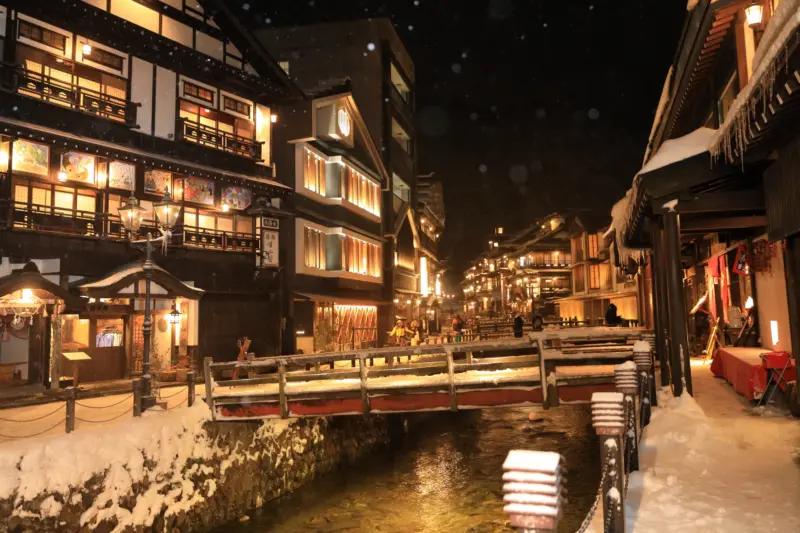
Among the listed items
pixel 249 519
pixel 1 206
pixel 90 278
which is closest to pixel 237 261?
pixel 90 278

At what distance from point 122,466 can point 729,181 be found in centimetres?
1367

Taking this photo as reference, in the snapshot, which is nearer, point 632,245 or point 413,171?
point 632,245

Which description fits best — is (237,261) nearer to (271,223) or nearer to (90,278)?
(271,223)

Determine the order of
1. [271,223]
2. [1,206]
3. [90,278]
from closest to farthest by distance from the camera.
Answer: [1,206] → [90,278] → [271,223]

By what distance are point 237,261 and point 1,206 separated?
377 inches

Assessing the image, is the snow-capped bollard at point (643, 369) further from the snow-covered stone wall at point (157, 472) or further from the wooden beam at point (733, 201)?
the snow-covered stone wall at point (157, 472)

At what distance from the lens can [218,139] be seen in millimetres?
25672

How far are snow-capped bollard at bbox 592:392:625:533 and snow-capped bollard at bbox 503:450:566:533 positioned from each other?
6.77ft

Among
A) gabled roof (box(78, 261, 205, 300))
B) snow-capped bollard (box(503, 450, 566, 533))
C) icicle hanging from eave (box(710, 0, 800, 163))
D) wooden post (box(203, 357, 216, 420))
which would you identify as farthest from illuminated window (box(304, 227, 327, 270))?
snow-capped bollard (box(503, 450, 566, 533))

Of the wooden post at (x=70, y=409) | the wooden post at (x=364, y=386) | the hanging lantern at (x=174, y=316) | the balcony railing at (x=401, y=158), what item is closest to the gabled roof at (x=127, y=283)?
the hanging lantern at (x=174, y=316)

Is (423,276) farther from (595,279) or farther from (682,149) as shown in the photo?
(682,149)

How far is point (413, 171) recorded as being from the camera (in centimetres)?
5131

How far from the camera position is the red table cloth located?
1159 cm

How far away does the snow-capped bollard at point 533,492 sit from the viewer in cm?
360
